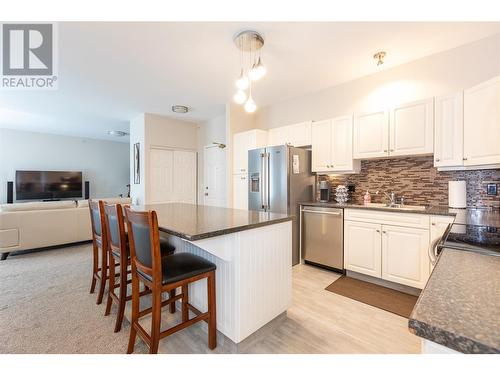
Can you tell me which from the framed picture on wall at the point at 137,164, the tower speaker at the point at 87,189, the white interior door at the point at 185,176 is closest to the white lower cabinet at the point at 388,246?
the white interior door at the point at 185,176

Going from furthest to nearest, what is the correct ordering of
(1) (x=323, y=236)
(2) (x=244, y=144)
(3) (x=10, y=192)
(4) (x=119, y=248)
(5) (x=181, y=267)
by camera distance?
(3) (x=10, y=192)
(2) (x=244, y=144)
(1) (x=323, y=236)
(4) (x=119, y=248)
(5) (x=181, y=267)

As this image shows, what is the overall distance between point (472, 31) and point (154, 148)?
5032 millimetres

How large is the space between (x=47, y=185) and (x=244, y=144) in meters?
6.26

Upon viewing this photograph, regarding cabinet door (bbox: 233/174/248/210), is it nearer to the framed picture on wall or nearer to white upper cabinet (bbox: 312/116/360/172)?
white upper cabinet (bbox: 312/116/360/172)

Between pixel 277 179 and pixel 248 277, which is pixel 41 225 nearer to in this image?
pixel 277 179

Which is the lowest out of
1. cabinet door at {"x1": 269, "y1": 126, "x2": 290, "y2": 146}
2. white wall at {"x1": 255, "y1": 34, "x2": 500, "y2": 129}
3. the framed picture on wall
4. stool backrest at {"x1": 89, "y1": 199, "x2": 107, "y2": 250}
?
stool backrest at {"x1": 89, "y1": 199, "x2": 107, "y2": 250}

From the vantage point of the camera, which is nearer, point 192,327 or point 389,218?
point 192,327

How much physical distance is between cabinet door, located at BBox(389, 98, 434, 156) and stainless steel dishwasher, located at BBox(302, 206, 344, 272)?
3.31 ft

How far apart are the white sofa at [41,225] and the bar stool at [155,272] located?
322 cm

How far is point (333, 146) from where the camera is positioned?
3209mm

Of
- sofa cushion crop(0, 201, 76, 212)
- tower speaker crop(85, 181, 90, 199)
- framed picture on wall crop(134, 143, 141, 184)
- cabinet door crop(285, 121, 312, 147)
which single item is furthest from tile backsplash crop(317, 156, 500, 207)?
tower speaker crop(85, 181, 90, 199)

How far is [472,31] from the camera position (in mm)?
2195

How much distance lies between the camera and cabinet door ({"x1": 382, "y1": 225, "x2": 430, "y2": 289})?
2283 mm

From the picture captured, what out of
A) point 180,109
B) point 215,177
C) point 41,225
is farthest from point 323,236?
point 41,225
